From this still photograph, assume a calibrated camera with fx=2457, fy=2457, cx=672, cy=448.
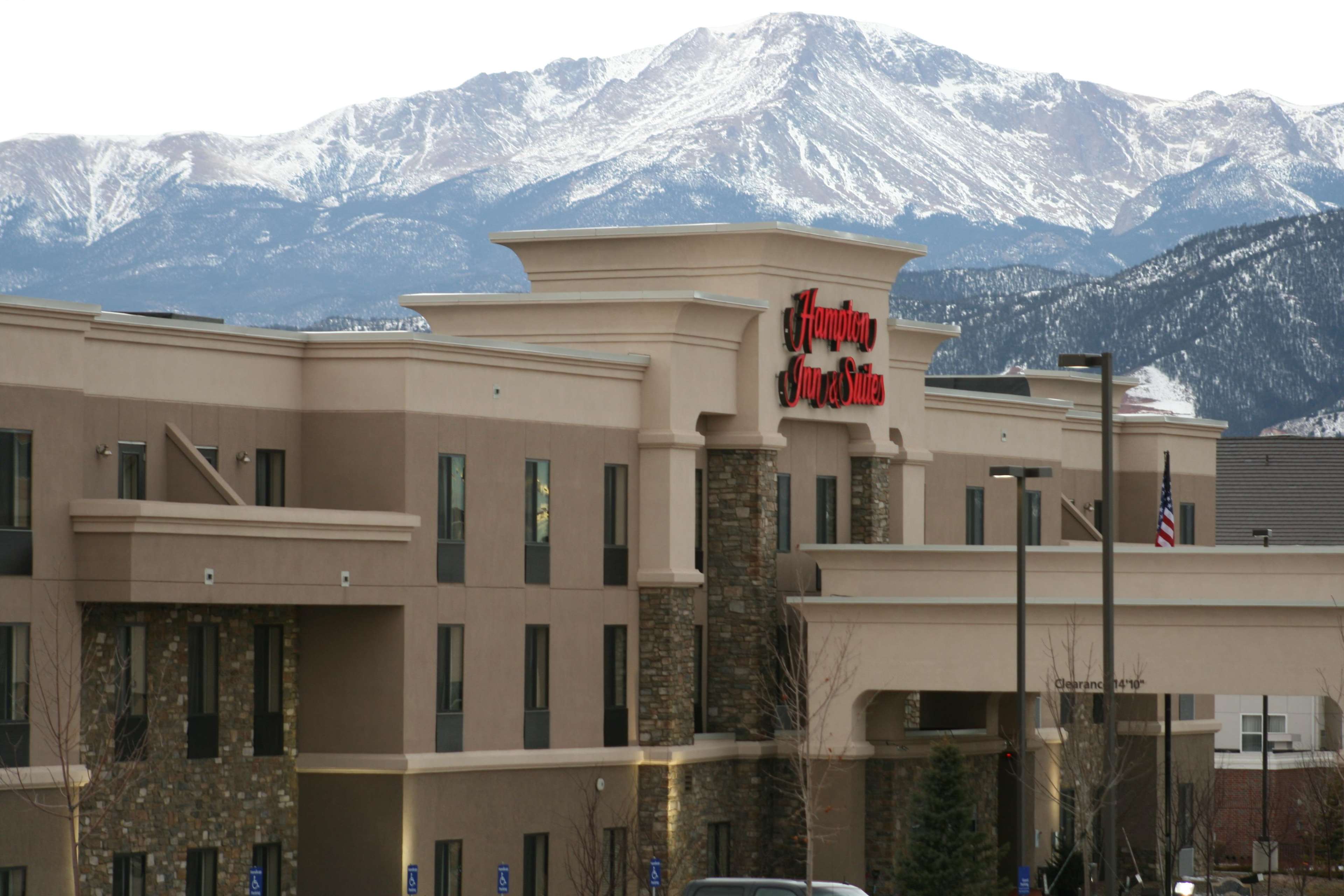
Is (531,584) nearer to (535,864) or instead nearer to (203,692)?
(535,864)

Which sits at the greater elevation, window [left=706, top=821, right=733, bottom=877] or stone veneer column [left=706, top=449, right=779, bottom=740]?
stone veneer column [left=706, top=449, right=779, bottom=740]

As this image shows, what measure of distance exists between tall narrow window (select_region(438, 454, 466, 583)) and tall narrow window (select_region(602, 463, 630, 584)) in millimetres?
4182

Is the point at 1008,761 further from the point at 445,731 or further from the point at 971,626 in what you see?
the point at 445,731

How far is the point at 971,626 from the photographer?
47375 millimetres

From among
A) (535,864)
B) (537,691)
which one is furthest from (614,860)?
(537,691)

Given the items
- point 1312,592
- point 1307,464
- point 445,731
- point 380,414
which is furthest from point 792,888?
point 1307,464

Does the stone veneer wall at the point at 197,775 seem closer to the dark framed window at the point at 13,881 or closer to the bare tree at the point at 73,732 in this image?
the bare tree at the point at 73,732

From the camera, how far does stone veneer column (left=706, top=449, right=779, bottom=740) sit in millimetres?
→ 49094

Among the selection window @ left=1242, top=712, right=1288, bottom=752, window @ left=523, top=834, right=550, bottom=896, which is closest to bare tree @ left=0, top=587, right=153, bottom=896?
window @ left=523, top=834, right=550, bottom=896

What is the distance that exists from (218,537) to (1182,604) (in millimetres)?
18180

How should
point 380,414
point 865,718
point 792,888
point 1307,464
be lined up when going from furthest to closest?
point 1307,464 → point 865,718 → point 380,414 → point 792,888

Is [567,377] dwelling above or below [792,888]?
above

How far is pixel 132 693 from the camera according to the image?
3850cm

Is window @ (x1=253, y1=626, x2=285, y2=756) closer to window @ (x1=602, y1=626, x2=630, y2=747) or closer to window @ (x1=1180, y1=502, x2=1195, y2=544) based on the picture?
window @ (x1=602, y1=626, x2=630, y2=747)
